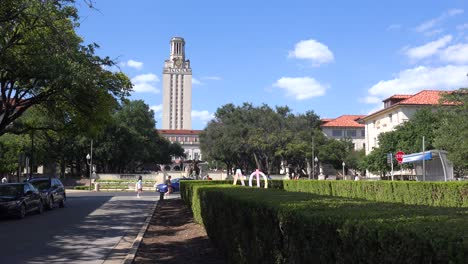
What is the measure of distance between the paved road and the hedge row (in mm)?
4722

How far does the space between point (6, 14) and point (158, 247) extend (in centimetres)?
1014

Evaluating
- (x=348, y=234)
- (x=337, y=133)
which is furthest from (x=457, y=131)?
(x=337, y=133)

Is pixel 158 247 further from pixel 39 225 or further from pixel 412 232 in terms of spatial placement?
pixel 412 232

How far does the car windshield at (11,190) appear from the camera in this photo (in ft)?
64.7

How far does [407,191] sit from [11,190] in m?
16.7

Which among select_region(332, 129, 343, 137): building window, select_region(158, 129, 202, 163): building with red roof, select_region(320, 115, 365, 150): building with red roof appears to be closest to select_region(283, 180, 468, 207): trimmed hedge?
select_region(320, 115, 365, 150): building with red roof

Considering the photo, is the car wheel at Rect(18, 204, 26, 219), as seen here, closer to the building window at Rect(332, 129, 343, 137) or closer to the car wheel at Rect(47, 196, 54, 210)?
the car wheel at Rect(47, 196, 54, 210)

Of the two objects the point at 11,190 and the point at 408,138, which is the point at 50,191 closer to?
the point at 11,190

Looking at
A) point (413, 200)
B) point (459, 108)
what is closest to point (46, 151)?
point (459, 108)

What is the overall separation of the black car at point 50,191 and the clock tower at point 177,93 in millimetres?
149467

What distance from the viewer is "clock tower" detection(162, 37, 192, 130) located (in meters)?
174

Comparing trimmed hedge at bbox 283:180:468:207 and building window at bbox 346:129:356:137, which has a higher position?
building window at bbox 346:129:356:137

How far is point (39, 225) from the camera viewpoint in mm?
16875

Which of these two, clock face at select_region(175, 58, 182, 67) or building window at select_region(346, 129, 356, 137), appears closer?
building window at select_region(346, 129, 356, 137)
